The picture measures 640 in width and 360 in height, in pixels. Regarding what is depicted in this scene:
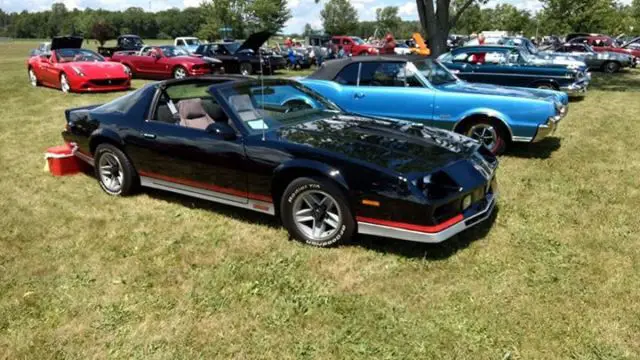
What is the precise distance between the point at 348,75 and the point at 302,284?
476cm

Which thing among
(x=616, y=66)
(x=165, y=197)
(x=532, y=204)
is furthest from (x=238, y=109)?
(x=616, y=66)

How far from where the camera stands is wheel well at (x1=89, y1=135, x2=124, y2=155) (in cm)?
530

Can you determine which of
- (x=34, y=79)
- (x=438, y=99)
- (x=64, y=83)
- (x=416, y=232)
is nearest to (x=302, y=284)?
(x=416, y=232)

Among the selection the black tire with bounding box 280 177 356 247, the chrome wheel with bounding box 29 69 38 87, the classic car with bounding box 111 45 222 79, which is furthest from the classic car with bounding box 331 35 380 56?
the black tire with bounding box 280 177 356 247

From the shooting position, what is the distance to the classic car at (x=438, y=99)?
6.71 metres

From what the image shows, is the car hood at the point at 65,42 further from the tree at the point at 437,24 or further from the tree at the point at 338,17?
the tree at the point at 338,17

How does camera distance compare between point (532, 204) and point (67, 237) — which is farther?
point (532, 204)

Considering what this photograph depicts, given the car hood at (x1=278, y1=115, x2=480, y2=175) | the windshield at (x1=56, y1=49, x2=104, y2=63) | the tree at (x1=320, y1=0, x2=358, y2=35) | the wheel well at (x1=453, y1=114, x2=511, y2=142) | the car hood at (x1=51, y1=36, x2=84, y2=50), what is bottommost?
the wheel well at (x1=453, y1=114, x2=511, y2=142)

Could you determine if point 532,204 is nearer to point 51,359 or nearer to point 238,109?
point 238,109

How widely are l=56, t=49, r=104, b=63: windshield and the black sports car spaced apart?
10025 mm

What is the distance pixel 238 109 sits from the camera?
448 cm

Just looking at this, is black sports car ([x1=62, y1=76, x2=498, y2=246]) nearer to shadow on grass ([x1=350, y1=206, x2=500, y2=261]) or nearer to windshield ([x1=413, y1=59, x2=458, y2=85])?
shadow on grass ([x1=350, y1=206, x2=500, y2=261])

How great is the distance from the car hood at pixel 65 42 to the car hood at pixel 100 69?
1842mm

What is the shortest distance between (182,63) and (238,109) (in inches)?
533
